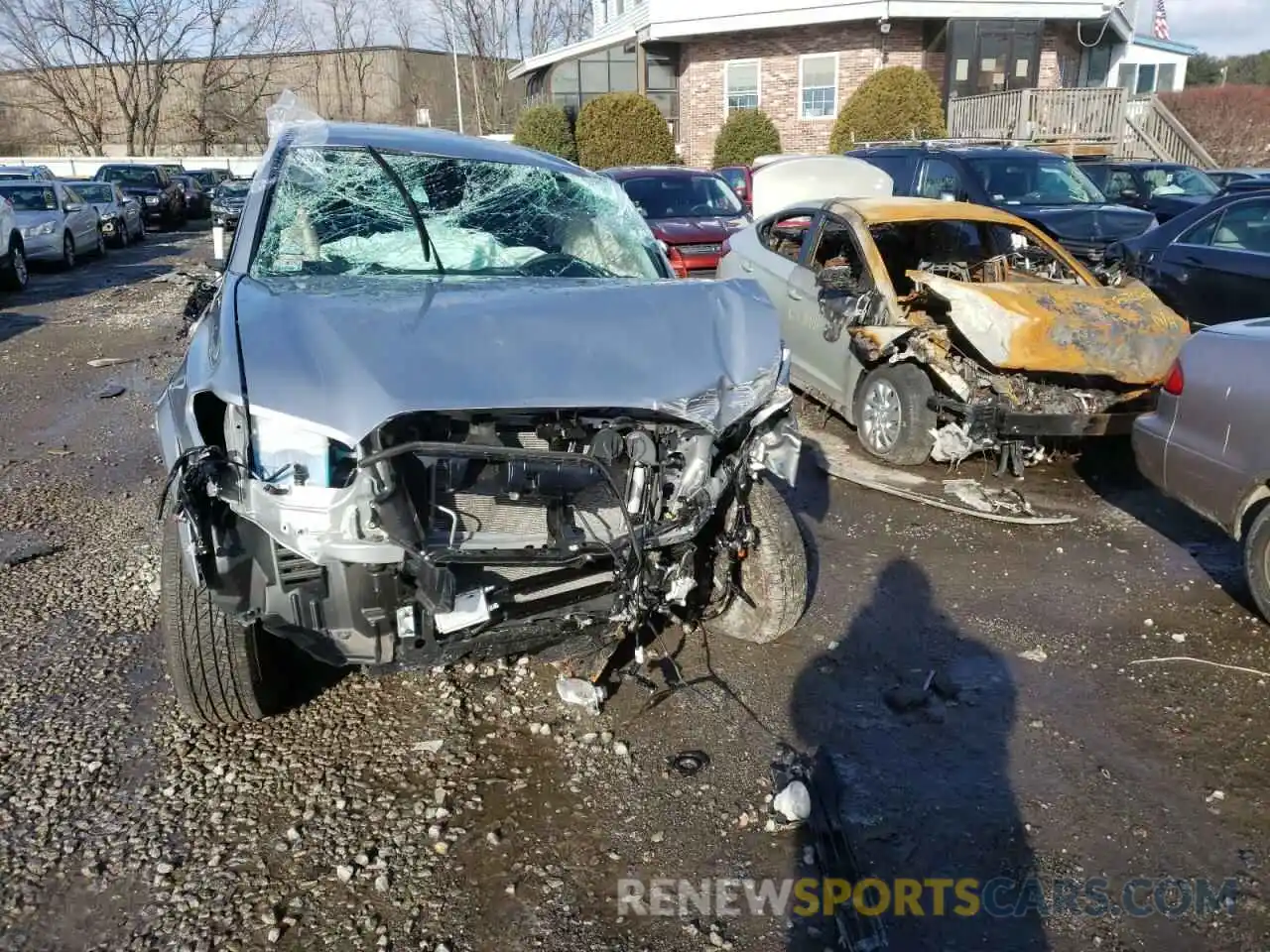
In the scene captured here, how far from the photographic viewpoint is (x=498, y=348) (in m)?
3.13

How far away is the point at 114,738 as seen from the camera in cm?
347

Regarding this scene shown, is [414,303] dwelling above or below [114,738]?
above

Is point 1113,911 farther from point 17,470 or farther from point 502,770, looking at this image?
point 17,470

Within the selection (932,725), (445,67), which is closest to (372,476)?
(932,725)

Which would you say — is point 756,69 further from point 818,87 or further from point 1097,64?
point 1097,64

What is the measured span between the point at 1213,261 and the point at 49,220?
17168 millimetres

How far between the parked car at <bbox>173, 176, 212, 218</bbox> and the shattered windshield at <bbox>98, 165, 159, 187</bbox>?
1533 millimetres

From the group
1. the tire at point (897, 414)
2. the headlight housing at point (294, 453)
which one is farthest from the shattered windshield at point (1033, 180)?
the headlight housing at point (294, 453)

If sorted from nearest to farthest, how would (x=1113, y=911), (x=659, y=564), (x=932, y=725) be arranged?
1. (x=1113, y=911)
2. (x=659, y=564)
3. (x=932, y=725)

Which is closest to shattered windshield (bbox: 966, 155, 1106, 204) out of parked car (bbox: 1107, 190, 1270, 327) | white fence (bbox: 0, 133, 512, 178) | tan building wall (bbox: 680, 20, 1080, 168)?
parked car (bbox: 1107, 190, 1270, 327)

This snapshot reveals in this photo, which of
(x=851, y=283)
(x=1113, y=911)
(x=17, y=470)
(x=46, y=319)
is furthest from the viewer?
(x=46, y=319)

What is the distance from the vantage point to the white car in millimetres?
13898

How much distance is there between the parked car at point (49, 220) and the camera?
54.1 feet

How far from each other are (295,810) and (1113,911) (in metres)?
2.44
